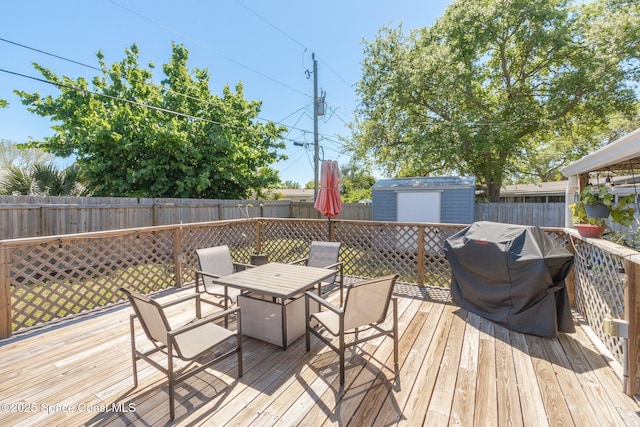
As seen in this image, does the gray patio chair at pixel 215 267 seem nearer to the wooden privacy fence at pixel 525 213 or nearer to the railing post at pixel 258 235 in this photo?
the railing post at pixel 258 235

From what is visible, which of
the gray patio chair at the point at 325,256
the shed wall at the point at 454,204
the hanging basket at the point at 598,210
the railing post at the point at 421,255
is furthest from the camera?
the shed wall at the point at 454,204

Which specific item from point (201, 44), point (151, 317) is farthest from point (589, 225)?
point (201, 44)

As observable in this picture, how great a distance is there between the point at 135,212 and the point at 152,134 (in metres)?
3.33

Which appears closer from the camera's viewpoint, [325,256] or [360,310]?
[360,310]

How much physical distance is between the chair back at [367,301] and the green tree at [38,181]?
9688 mm

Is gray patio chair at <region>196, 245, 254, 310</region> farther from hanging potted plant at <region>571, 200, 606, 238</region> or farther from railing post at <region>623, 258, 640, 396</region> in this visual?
hanging potted plant at <region>571, 200, 606, 238</region>

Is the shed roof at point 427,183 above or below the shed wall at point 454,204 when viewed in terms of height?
above

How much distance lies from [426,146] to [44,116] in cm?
1286

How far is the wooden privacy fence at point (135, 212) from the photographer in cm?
582

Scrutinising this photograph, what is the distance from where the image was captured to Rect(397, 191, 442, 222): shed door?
8695 mm

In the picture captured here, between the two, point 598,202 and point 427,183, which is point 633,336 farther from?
point 427,183

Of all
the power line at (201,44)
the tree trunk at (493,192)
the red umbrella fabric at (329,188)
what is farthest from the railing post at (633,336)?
the tree trunk at (493,192)

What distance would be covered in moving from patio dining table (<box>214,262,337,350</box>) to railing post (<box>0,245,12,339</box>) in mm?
2102

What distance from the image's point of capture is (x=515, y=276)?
2.96 m
